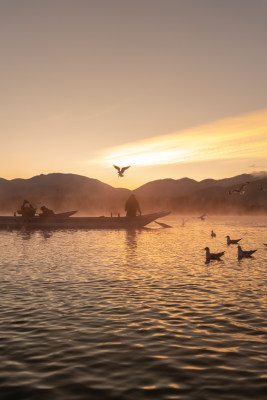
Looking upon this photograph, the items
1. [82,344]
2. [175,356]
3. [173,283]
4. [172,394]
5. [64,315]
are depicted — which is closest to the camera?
[172,394]

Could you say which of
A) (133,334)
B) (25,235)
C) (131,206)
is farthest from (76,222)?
(133,334)

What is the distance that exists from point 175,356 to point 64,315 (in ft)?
15.4

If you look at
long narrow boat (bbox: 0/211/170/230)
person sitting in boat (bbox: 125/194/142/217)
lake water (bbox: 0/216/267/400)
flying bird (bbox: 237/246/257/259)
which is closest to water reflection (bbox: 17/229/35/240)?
long narrow boat (bbox: 0/211/170/230)

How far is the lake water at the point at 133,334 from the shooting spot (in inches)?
300

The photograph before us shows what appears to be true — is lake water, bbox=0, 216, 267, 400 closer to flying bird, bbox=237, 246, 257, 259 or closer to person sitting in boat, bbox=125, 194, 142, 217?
flying bird, bbox=237, 246, 257, 259

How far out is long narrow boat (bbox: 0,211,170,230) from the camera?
5844cm

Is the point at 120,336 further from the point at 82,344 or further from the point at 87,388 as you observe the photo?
the point at 87,388

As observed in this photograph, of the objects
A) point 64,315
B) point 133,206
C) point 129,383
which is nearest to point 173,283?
point 64,315

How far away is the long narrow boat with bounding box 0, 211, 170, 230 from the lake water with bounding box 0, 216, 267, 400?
1462 inches

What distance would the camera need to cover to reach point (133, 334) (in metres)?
10.8

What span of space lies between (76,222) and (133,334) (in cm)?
4989

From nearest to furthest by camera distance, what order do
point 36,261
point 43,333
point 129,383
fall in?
point 129,383, point 43,333, point 36,261

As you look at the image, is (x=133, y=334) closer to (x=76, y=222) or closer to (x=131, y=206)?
(x=131, y=206)

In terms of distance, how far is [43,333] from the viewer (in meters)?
10.8
